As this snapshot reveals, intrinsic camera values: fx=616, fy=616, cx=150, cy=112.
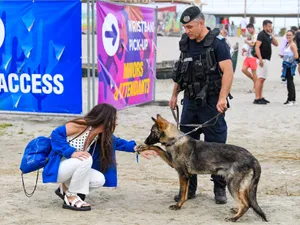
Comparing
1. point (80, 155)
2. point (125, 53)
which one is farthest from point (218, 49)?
point (125, 53)

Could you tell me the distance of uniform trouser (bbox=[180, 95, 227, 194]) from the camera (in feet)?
20.0

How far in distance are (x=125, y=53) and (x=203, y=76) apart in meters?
5.32

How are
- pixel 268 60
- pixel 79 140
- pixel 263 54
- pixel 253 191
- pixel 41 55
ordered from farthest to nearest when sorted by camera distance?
pixel 268 60, pixel 263 54, pixel 41 55, pixel 79 140, pixel 253 191

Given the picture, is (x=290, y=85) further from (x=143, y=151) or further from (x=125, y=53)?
(x=143, y=151)

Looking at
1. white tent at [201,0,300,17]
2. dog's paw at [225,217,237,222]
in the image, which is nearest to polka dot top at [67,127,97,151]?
dog's paw at [225,217,237,222]

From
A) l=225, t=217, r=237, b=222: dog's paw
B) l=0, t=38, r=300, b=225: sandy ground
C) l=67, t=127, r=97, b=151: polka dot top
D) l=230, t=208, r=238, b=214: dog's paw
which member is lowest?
l=0, t=38, r=300, b=225: sandy ground

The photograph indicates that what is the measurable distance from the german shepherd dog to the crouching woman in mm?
204

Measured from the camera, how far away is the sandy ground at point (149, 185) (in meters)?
5.59

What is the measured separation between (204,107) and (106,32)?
182 inches

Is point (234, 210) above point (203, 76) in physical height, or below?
below

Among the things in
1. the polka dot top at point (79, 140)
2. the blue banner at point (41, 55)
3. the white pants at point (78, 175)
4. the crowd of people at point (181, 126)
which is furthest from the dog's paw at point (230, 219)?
the blue banner at point (41, 55)

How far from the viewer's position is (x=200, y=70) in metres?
5.97

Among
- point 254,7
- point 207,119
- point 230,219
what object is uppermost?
point 254,7

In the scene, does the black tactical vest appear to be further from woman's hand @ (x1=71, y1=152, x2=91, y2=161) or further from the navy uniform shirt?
woman's hand @ (x1=71, y1=152, x2=91, y2=161)
